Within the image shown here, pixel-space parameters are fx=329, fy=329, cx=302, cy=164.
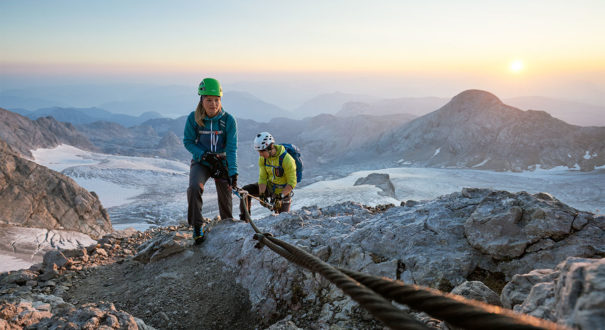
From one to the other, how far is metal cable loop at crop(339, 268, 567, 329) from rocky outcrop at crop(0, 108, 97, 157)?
9804 cm

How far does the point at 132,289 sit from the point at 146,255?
52.7 inches

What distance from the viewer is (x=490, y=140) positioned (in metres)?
73.8

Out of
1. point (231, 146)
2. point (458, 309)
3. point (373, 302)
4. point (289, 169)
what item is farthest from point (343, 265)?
point (289, 169)

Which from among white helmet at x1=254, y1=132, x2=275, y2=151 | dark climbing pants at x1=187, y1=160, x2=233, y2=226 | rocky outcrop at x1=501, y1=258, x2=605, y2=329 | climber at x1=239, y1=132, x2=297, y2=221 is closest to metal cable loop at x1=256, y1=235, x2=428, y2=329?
rocky outcrop at x1=501, y1=258, x2=605, y2=329

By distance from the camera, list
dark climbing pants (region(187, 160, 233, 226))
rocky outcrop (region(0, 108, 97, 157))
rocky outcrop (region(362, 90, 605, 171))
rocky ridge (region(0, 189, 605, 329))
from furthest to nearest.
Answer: rocky outcrop (region(0, 108, 97, 157))
rocky outcrop (region(362, 90, 605, 171))
dark climbing pants (region(187, 160, 233, 226))
rocky ridge (region(0, 189, 605, 329))

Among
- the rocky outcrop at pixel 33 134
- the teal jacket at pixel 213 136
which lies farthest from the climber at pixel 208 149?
the rocky outcrop at pixel 33 134

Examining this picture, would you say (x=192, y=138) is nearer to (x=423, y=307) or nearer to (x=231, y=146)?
(x=231, y=146)

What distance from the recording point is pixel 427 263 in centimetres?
374

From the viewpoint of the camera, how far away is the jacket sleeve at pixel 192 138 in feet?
20.5

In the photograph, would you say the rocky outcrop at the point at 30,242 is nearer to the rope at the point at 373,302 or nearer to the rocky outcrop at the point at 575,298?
the rope at the point at 373,302

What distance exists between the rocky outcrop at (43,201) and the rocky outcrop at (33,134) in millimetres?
59205

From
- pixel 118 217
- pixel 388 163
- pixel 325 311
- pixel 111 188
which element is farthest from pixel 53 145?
pixel 325 311

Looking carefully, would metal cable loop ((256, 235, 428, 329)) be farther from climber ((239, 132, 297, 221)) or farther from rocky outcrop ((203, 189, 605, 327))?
climber ((239, 132, 297, 221))

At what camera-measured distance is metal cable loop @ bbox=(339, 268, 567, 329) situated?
45.4 inches
